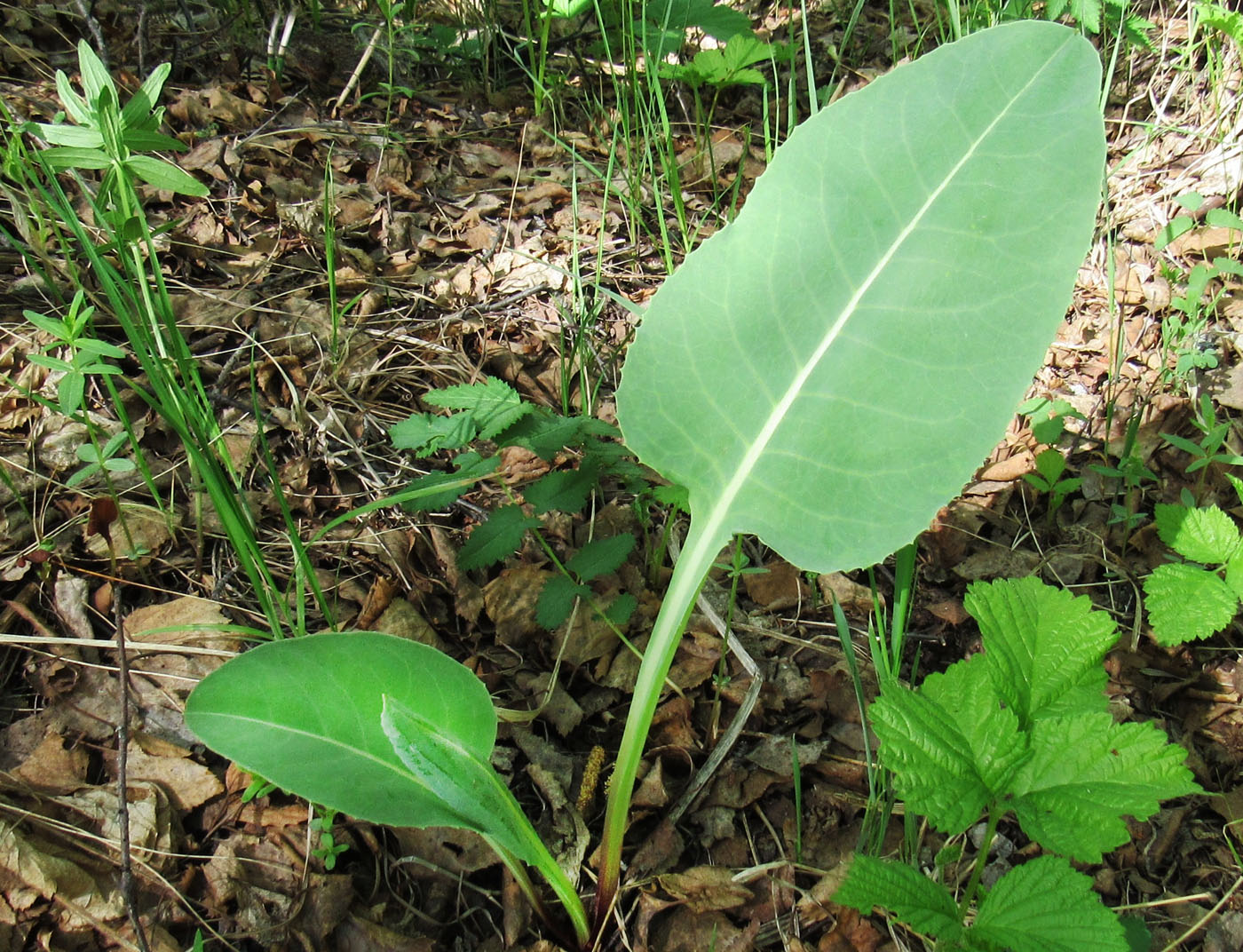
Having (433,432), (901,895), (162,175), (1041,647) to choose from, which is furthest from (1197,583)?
(162,175)

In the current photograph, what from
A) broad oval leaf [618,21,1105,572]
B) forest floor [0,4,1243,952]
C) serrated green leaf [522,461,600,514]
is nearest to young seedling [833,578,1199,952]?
forest floor [0,4,1243,952]

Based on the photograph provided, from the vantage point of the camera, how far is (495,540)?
1511 mm

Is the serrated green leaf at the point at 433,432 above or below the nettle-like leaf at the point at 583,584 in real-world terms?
above

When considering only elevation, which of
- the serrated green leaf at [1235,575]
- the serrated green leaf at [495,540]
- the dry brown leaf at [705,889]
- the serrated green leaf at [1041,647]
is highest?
the serrated green leaf at [495,540]

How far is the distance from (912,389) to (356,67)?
2.58m

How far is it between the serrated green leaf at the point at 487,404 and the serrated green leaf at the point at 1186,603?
1257 mm

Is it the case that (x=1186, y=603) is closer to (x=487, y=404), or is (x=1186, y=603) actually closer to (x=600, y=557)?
(x=600, y=557)

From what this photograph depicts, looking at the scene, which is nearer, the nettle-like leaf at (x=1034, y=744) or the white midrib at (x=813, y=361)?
the white midrib at (x=813, y=361)

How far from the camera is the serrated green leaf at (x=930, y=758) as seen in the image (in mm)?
1146

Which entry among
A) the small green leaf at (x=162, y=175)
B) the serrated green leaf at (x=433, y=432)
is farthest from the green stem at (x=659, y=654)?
the small green leaf at (x=162, y=175)

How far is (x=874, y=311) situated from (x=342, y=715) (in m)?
0.84

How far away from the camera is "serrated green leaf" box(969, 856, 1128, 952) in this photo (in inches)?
41.7

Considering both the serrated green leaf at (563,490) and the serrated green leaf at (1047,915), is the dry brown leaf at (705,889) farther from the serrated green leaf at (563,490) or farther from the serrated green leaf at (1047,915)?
the serrated green leaf at (563,490)

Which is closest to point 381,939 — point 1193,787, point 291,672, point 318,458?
point 291,672
